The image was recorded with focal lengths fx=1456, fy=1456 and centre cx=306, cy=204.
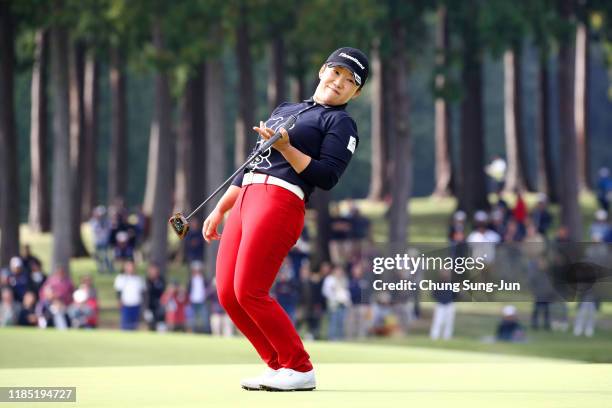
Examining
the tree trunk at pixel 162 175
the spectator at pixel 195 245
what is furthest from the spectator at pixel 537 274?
the spectator at pixel 195 245

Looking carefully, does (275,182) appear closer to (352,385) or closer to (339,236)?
(352,385)

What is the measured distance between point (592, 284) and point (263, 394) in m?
8.02

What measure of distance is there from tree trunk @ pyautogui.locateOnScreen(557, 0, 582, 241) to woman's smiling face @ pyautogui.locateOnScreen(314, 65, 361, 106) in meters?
25.3

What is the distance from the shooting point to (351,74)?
27.4ft

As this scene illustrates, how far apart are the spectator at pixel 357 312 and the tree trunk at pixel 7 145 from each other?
409 inches

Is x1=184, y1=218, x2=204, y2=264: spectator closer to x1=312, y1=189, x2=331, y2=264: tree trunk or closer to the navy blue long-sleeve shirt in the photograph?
x1=312, y1=189, x2=331, y2=264: tree trunk

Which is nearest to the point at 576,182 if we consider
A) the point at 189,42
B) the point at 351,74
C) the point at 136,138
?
the point at 189,42

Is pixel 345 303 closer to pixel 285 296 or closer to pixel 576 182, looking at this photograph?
pixel 285 296

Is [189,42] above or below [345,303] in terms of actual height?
above

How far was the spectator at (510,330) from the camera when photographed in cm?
2267

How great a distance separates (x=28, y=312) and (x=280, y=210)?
56.6ft

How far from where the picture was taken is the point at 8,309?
2483 centimetres

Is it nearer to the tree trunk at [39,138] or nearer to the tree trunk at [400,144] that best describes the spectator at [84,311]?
the tree trunk at [400,144]

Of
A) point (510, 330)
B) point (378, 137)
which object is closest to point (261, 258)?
point (510, 330)
